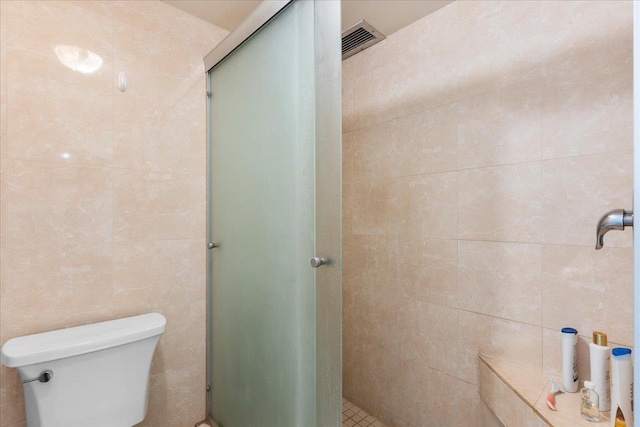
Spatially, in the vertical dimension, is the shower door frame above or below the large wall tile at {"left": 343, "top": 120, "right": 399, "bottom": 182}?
below

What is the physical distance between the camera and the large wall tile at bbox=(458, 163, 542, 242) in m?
1.22

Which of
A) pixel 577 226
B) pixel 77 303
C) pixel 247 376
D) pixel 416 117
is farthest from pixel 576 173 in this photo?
pixel 77 303

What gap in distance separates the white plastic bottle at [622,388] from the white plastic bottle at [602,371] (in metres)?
0.08

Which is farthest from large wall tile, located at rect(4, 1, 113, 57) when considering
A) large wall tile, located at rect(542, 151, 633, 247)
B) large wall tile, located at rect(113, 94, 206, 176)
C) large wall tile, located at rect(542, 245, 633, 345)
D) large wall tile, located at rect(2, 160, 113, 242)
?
large wall tile, located at rect(542, 245, 633, 345)

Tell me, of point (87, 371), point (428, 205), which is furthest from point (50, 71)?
point (428, 205)

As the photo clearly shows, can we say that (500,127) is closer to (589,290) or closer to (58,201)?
(589,290)

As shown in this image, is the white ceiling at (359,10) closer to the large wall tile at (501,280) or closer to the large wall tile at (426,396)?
the large wall tile at (501,280)

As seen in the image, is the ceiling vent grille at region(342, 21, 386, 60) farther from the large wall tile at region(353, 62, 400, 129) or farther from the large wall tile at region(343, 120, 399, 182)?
the large wall tile at region(343, 120, 399, 182)

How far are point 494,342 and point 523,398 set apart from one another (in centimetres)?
26

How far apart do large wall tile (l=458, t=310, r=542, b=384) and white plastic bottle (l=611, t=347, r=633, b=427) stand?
11.3 inches

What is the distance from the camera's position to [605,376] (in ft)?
3.27

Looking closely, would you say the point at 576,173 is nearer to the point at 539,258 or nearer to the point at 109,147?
the point at 539,258

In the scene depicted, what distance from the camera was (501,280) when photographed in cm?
130

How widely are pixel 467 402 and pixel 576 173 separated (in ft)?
3.42
